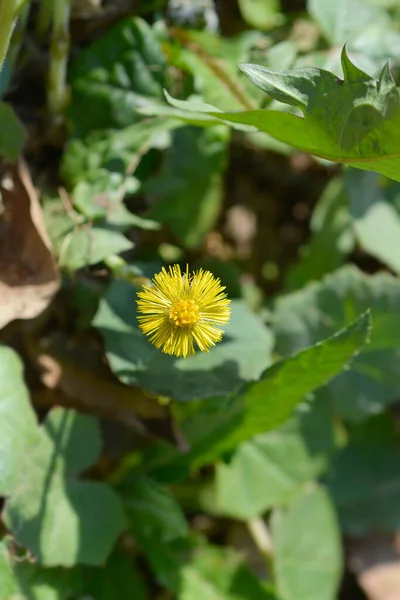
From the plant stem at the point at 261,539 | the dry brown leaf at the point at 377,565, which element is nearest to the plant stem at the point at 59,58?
the plant stem at the point at 261,539

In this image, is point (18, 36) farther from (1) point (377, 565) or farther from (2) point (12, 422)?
(1) point (377, 565)

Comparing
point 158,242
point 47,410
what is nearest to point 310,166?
point 158,242

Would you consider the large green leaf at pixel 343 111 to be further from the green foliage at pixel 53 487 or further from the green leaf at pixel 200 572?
the green leaf at pixel 200 572

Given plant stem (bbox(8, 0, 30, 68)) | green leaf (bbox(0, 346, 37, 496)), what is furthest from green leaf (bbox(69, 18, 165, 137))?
green leaf (bbox(0, 346, 37, 496))

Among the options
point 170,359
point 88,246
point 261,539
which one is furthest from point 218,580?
point 88,246

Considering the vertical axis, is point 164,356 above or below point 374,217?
above

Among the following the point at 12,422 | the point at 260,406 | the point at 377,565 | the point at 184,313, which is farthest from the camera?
the point at 377,565

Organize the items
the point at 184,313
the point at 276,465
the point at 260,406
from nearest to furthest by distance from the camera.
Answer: the point at 184,313
the point at 260,406
the point at 276,465

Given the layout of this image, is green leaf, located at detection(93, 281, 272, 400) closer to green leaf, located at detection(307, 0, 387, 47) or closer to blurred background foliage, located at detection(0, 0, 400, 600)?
blurred background foliage, located at detection(0, 0, 400, 600)
